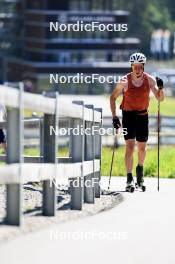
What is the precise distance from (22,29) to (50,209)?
124m

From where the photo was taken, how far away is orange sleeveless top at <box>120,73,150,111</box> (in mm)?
15258

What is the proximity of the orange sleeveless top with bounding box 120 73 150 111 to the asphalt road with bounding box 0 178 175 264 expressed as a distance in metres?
2.69

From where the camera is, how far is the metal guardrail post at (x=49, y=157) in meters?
10.8

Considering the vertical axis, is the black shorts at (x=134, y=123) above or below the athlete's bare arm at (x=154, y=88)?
below

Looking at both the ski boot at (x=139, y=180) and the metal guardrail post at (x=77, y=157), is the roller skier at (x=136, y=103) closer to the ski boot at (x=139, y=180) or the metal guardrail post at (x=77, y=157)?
the ski boot at (x=139, y=180)

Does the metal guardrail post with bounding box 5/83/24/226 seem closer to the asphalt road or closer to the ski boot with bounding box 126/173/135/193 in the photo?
the asphalt road

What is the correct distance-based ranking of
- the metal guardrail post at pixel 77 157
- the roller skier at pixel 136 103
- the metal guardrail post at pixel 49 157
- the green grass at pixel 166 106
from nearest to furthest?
the metal guardrail post at pixel 49 157
the metal guardrail post at pixel 77 157
the roller skier at pixel 136 103
the green grass at pixel 166 106

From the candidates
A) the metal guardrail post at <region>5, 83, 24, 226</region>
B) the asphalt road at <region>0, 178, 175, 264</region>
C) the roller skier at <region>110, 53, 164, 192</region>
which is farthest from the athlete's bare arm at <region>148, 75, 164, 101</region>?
the metal guardrail post at <region>5, 83, 24, 226</region>

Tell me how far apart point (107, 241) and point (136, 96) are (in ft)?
18.4

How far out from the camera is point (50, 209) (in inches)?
436

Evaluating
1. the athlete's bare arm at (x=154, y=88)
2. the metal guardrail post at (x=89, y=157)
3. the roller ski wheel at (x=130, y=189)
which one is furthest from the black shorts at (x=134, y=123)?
the metal guardrail post at (x=89, y=157)

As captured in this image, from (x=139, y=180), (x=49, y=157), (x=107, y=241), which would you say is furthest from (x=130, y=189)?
(x=107, y=241)

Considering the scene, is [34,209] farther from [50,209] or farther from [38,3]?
[38,3]

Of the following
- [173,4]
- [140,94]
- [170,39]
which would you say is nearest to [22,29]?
[170,39]
